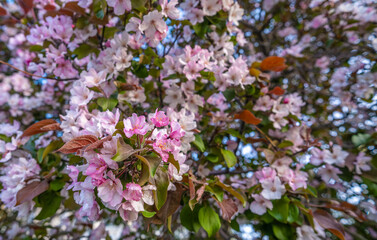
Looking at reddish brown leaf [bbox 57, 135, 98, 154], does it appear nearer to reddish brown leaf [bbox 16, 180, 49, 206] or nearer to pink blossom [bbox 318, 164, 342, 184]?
reddish brown leaf [bbox 16, 180, 49, 206]

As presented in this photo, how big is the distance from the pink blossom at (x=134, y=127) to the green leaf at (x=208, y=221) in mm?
483

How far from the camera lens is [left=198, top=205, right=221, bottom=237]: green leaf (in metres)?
0.93

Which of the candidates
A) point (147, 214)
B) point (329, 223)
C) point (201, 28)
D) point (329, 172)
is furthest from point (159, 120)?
point (329, 172)

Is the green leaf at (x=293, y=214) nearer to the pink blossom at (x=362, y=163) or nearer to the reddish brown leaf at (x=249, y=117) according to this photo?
the reddish brown leaf at (x=249, y=117)

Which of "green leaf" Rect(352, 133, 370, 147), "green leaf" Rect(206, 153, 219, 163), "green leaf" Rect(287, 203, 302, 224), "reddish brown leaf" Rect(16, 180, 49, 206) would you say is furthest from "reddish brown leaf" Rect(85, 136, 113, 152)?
"green leaf" Rect(352, 133, 370, 147)

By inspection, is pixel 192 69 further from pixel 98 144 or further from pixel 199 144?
pixel 98 144

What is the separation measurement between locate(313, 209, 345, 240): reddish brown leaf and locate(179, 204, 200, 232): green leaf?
593 millimetres

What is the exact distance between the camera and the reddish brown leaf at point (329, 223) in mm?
1056

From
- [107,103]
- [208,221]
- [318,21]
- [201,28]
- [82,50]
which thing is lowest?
[208,221]

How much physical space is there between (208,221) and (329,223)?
611 millimetres

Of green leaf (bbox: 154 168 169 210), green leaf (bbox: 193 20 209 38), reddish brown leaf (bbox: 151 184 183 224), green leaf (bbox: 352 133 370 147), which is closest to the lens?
green leaf (bbox: 154 168 169 210)

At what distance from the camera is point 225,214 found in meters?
0.89

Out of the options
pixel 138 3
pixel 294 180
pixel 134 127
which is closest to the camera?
pixel 134 127

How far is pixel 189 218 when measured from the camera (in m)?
0.99
